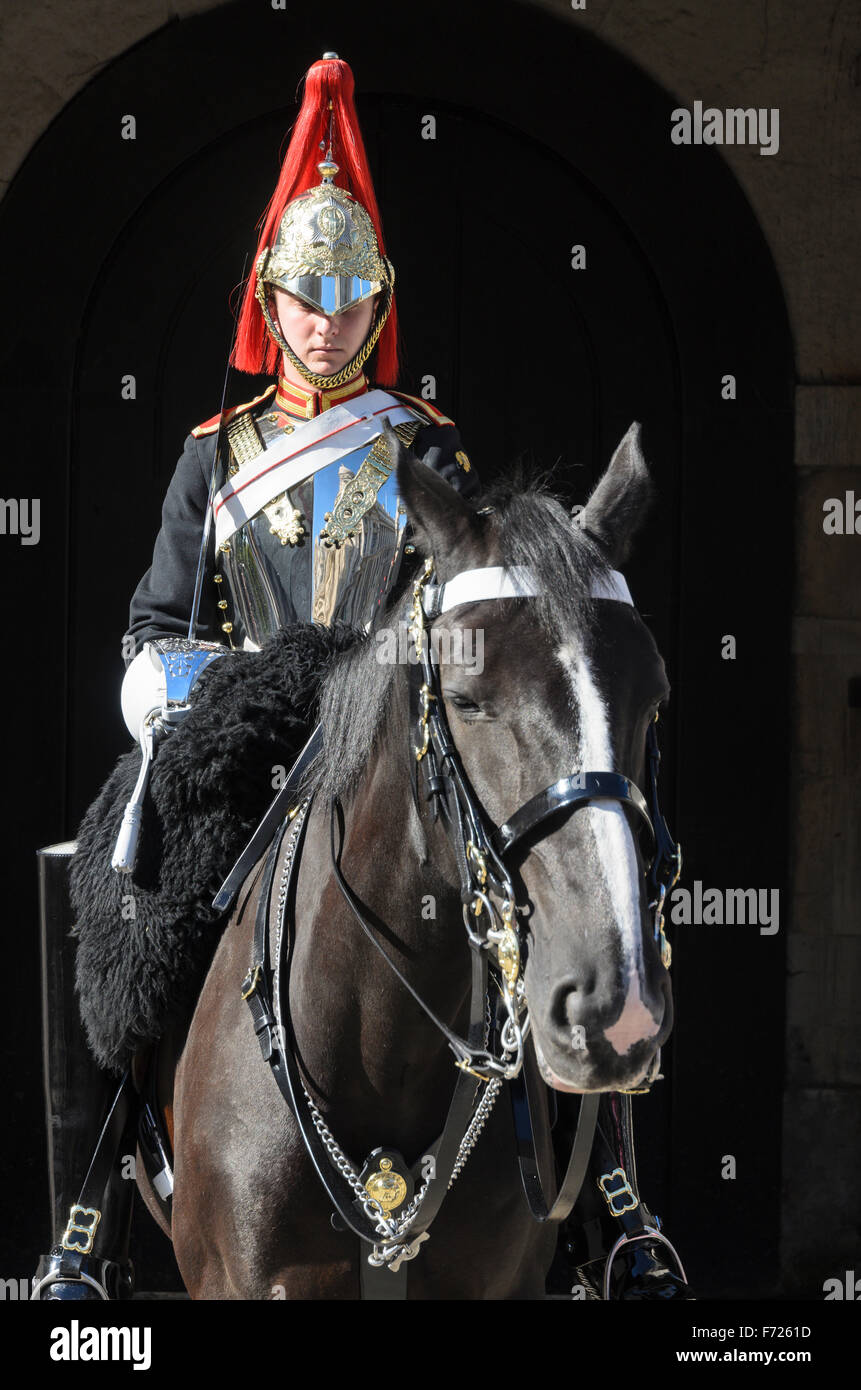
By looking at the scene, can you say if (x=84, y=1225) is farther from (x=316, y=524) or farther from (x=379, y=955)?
(x=316, y=524)

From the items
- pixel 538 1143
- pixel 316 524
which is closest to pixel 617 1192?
pixel 538 1143

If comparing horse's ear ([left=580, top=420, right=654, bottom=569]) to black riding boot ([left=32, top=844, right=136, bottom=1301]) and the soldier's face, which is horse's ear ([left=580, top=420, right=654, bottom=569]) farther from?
black riding boot ([left=32, top=844, right=136, bottom=1301])

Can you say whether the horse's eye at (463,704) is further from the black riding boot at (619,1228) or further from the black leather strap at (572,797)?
the black riding boot at (619,1228)

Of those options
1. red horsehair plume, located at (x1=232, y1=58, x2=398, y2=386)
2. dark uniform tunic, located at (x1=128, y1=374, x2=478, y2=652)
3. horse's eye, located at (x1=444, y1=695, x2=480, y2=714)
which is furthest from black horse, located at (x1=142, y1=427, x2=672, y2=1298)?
red horsehair plume, located at (x1=232, y1=58, x2=398, y2=386)

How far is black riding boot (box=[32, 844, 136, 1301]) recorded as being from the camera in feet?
9.49

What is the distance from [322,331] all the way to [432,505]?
1.14 metres

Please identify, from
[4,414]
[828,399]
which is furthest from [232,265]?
[828,399]

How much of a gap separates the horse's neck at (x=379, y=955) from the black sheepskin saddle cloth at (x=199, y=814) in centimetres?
29

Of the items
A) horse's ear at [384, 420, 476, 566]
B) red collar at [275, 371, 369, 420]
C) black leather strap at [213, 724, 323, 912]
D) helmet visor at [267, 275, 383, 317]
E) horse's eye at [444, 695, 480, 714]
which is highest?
helmet visor at [267, 275, 383, 317]

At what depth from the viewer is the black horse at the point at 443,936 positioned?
1.81 metres

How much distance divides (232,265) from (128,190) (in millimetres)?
400

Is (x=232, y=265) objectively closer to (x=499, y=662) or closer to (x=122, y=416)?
(x=122, y=416)

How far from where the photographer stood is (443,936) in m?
2.19
